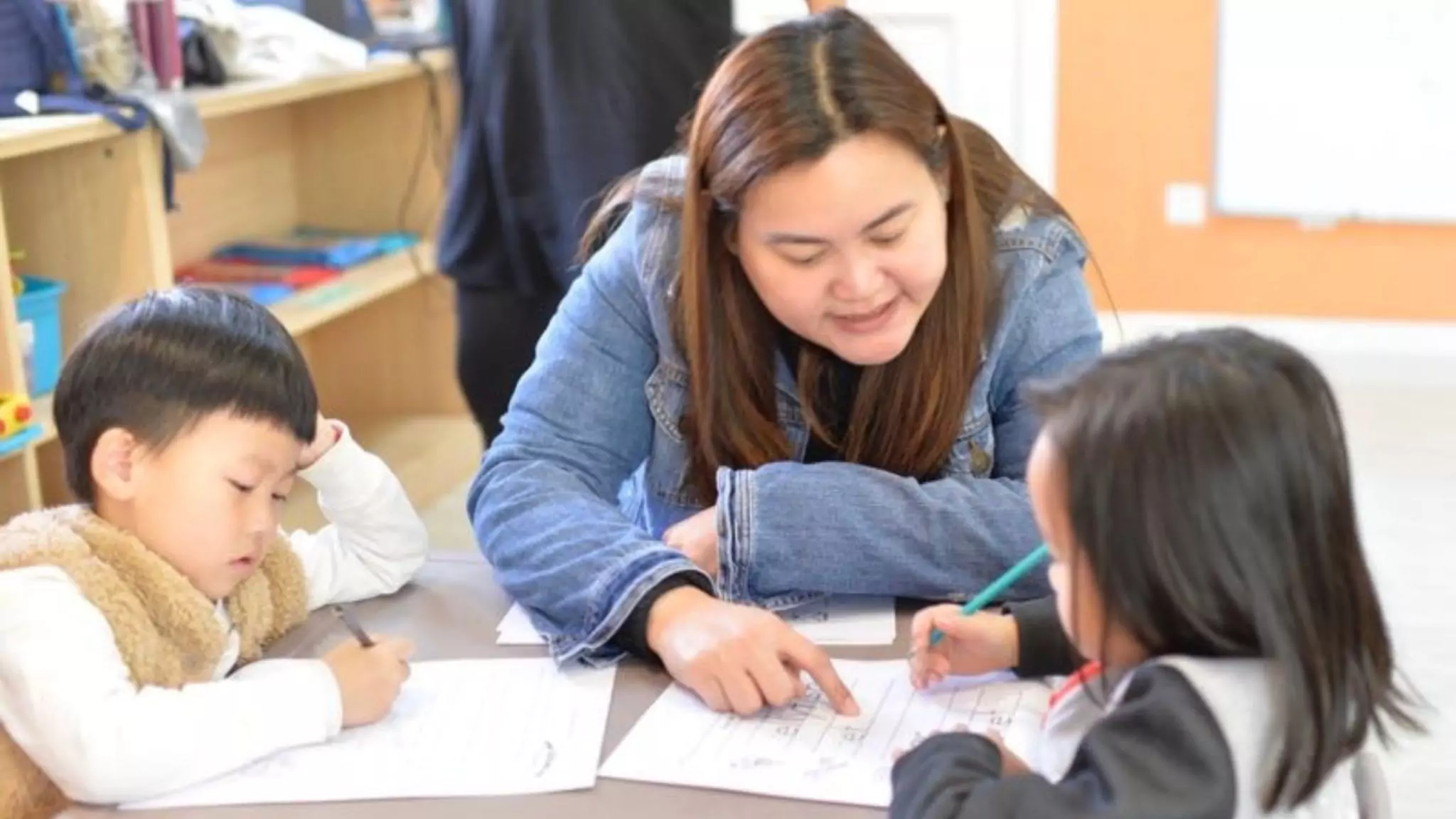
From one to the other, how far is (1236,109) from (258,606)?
3.43m

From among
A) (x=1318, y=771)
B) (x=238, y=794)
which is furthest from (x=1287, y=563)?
(x=238, y=794)

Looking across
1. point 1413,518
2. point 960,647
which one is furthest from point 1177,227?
point 960,647

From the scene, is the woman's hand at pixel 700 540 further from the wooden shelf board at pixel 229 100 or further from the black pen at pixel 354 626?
the wooden shelf board at pixel 229 100

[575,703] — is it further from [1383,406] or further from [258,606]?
[1383,406]

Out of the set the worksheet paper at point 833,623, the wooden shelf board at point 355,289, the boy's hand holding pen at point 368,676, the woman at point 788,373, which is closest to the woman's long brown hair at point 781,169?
the woman at point 788,373

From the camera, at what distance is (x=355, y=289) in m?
3.11

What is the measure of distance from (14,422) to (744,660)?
1.34 metres

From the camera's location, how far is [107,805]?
1.03 meters

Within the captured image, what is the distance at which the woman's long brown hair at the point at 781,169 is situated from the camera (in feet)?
4.26

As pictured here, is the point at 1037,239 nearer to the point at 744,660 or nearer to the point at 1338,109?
the point at 744,660

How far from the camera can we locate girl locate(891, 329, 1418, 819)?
83 cm

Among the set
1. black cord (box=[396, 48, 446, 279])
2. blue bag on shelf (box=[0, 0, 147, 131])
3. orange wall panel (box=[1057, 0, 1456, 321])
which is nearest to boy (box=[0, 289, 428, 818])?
blue bag on shelf (box=[0, 0, 147, 131])

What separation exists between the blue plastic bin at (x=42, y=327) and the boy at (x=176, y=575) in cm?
117

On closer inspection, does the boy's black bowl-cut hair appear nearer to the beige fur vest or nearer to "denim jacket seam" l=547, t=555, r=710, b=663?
the beige fur vest
